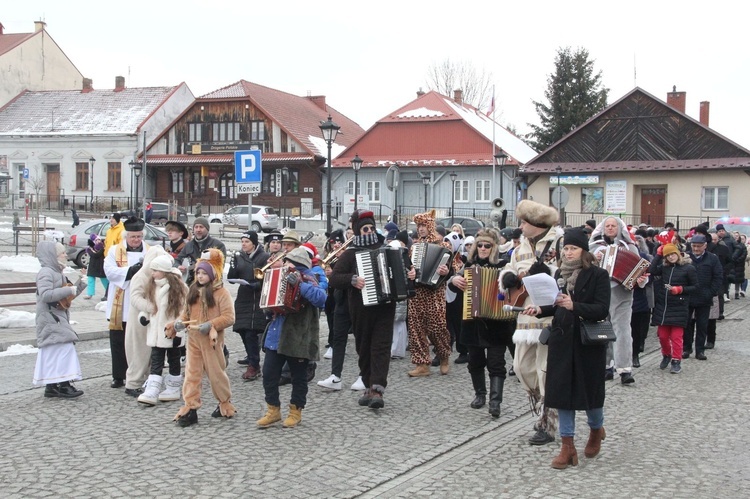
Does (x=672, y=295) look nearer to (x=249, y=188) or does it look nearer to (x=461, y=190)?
→ (x=249, y=188)

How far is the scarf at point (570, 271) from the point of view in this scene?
659 cm

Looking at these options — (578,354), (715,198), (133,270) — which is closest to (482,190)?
(715,198)

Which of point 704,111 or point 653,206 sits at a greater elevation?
point 704,111

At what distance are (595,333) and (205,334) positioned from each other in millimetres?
3510

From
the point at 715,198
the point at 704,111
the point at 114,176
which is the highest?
the point at 704,111

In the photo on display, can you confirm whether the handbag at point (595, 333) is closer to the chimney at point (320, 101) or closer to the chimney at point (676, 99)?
the chimney at point (676, 99)

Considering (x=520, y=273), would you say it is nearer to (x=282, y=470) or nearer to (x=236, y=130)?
(x=282, y=470)

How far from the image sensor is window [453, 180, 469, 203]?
47.7 metres

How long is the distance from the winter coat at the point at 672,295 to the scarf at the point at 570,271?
15.9 ft

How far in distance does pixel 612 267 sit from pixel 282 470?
523cm

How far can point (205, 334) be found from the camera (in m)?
7.82

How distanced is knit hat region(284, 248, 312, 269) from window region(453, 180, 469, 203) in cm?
4000

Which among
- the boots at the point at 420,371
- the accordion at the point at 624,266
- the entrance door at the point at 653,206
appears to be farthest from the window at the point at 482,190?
the boots at the point at 420,371

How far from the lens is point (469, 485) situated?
607 centimetres
